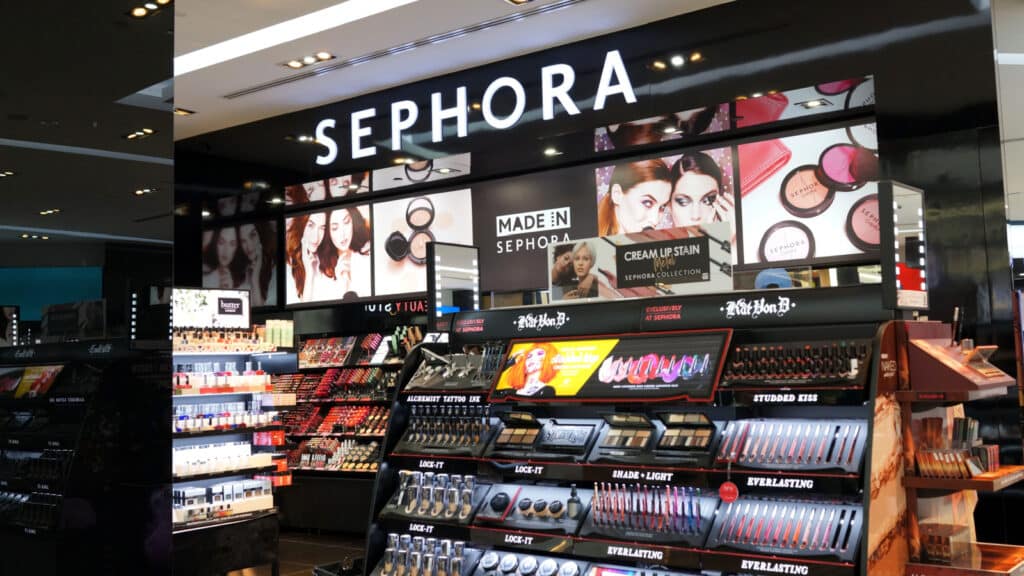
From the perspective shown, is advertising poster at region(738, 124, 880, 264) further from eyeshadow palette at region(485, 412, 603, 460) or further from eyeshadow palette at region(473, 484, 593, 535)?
eyeshadow palette at region(473, 484, 593, 535)

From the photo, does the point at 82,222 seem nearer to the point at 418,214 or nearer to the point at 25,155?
the point at 25,155

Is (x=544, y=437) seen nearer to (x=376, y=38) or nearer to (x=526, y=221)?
(x=526, y=221)

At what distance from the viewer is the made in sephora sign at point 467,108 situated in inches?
290

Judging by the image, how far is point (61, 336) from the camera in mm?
992

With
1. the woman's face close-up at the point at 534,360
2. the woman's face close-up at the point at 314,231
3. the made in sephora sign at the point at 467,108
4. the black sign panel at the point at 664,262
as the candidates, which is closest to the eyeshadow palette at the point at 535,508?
the woman's face close-up at the point at 534,360

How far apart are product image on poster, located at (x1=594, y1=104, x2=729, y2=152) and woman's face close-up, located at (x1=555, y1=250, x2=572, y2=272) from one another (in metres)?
2.52

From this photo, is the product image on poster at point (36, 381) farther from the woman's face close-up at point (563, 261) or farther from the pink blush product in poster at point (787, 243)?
the pink blush product in poster at point (787, 243)

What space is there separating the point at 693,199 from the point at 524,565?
346 centimetres

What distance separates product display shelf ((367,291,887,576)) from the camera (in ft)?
11.3

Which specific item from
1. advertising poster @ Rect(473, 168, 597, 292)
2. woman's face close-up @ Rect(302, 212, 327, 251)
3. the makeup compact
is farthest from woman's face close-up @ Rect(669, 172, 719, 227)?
woman's face close-up @ Rect(302, 212, 327, 251)

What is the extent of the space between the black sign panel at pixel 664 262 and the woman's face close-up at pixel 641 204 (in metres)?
2.43

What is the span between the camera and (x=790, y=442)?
11.9ft

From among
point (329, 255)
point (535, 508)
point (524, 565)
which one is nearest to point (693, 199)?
point (535, 508)

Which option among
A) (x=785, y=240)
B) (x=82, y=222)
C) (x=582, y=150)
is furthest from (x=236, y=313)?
(x=82, y=222)
